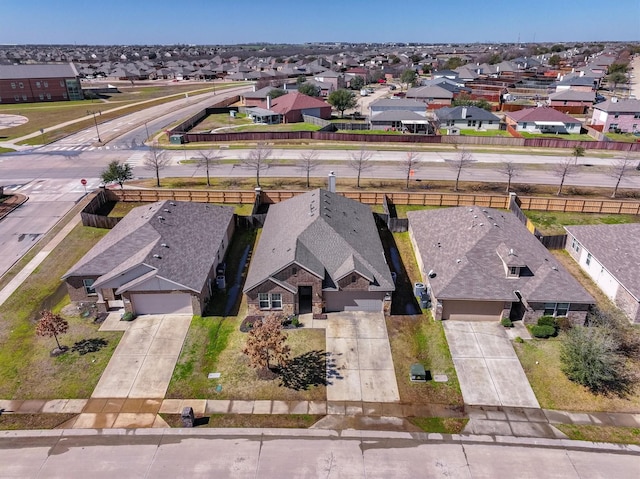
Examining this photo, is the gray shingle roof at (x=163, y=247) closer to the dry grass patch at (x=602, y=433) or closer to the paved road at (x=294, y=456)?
the paved road at (x=294, y=456)

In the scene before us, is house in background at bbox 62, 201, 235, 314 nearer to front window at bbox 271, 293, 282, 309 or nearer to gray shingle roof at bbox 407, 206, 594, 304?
front window at bbox 271, 293, 282, 309

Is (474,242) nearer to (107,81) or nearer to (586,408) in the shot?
(586,408)

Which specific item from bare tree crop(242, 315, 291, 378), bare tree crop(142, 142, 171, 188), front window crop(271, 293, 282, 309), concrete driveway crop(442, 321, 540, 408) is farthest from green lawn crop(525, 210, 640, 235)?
bare tree crop(142, 142, 171, 188)

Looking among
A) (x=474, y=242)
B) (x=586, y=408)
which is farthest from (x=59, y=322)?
(x=586, y=408)

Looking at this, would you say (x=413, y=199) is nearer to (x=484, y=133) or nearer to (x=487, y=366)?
(x=487, y=366)

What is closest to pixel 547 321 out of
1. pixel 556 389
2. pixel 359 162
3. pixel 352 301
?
pixel 556 389

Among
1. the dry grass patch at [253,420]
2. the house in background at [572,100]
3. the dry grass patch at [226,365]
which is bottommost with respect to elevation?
the dry grass patch at [253,420]

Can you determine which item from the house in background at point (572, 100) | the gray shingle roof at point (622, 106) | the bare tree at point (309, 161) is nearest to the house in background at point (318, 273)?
the bare tree at point (309, 161)
